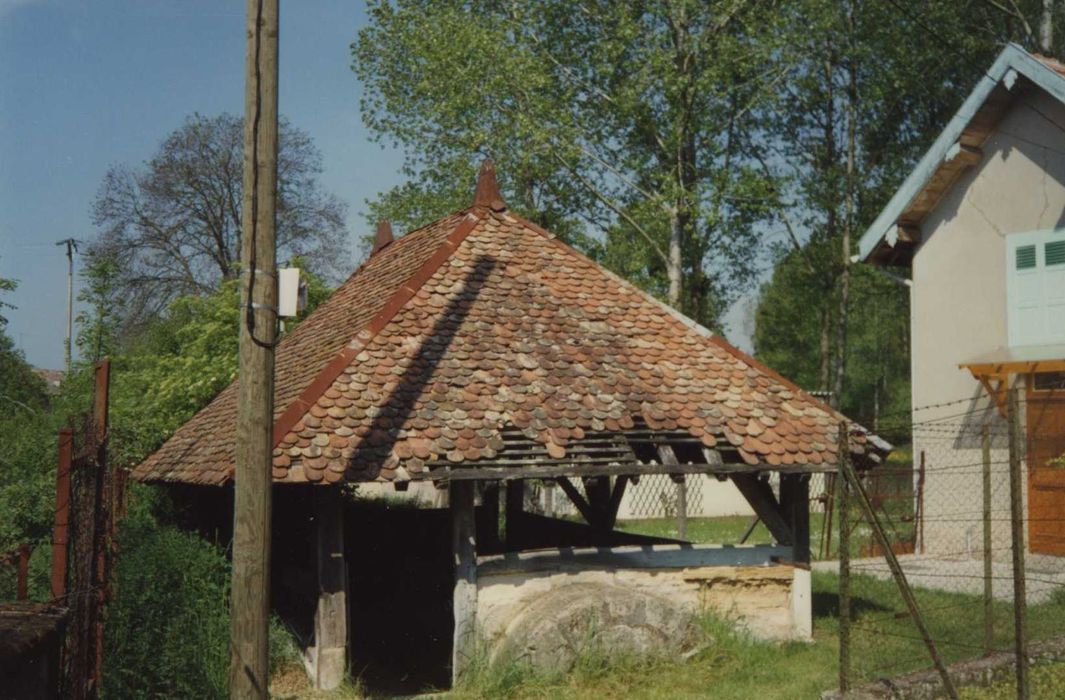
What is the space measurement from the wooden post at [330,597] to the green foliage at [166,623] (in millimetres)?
813

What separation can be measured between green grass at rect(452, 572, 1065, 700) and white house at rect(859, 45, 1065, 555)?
11.2 feet

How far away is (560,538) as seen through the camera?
1384cm

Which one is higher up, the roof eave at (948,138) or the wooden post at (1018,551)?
the roof eave at (948,138)

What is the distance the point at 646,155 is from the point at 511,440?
17.1m

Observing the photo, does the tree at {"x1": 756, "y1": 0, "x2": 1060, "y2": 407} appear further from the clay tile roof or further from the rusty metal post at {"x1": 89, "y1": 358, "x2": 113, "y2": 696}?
the rusty metal post at {"x1": 89, "y1": 358, "x2": 113, "y2": 696}

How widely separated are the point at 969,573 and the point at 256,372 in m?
11.2

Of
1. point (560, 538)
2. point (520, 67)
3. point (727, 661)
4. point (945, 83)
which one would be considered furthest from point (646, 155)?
point (727, 661)

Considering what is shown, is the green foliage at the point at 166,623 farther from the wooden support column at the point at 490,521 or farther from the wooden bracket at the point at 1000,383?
the wooden bracket at the point at 1000,383

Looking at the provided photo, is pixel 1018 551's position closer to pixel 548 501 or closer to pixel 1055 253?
pixel 1055 253

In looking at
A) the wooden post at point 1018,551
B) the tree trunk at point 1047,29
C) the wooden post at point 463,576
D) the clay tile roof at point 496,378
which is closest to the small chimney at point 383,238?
the clay tile roof at point 496,378

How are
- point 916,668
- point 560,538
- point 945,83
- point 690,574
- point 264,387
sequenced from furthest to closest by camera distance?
point 945,83, point 560,538, point 690,574, point 916,668, point 264,387

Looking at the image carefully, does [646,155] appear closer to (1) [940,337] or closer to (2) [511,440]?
(1) [940,337]

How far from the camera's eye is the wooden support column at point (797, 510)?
1105 centimetres

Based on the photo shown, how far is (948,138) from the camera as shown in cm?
1584
